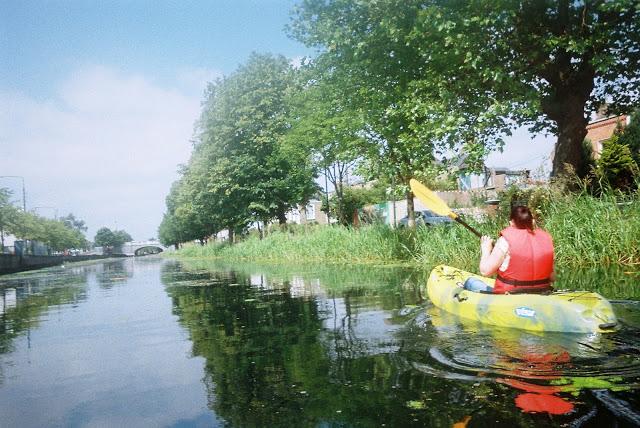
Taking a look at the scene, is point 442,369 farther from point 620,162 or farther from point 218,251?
point 218,251

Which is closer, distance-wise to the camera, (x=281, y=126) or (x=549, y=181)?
(x=549, y=181)

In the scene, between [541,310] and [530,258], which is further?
[530,258]

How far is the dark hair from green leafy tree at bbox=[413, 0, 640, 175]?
582 centimetres

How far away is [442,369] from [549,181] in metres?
9.12

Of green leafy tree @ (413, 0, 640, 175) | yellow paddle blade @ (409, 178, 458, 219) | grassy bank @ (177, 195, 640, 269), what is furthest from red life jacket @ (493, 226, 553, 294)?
green leafy tree @ (413, 0, 640, 175)

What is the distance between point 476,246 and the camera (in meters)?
11.5

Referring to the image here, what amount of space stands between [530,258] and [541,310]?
1.93 ft

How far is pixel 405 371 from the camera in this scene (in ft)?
12.8

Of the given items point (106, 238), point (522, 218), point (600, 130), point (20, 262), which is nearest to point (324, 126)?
point (522, 218)

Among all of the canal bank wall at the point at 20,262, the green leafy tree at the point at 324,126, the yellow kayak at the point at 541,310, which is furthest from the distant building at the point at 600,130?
the canal bank wall at the point at 20,262

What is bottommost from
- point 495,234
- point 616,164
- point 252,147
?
point 495,234

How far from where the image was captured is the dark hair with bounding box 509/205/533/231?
5211 mm

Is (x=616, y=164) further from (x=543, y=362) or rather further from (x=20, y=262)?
(x=20, y=262)

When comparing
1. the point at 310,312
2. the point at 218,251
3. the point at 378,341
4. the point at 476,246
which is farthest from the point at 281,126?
the point at 378,341
